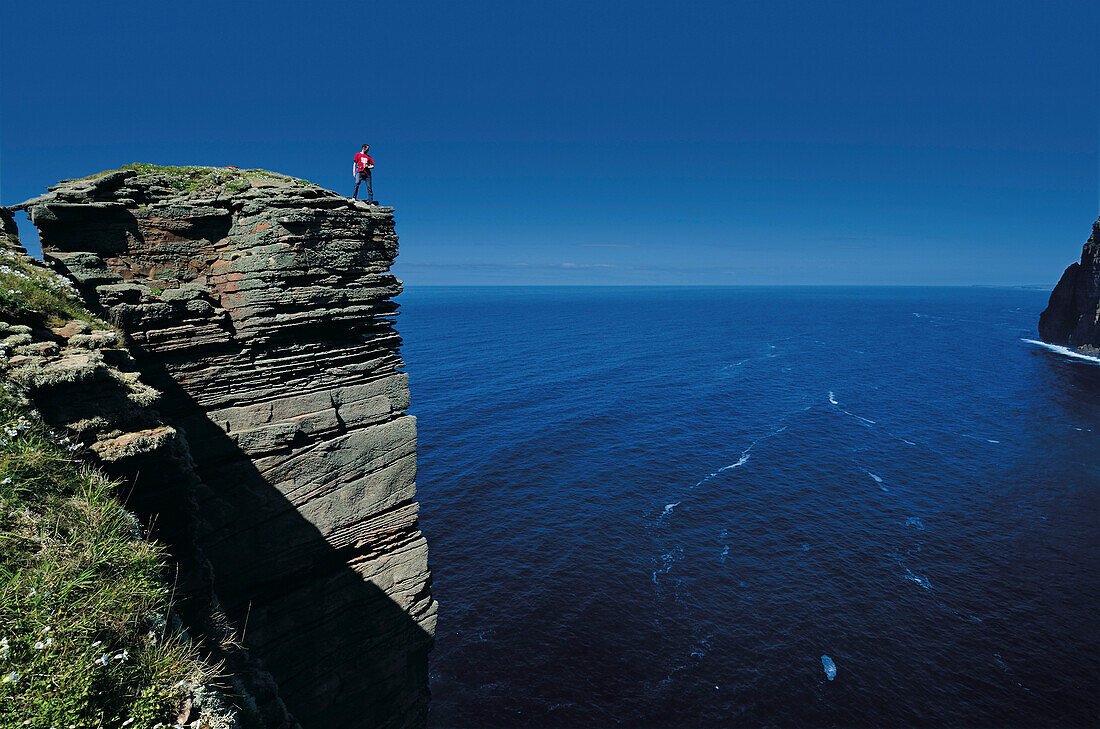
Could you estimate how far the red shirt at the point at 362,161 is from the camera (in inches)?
800

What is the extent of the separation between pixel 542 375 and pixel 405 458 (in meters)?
95.2

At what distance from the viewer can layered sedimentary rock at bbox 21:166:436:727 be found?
50.1 feet

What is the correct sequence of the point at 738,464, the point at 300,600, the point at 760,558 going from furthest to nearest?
the point at 738,464
the point at 760,558
the point at 300,600

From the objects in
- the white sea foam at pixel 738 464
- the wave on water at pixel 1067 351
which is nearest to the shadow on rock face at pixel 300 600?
the white sea foam at pixel 738 464

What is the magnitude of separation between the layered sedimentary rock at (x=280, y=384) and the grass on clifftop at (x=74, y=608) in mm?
7581

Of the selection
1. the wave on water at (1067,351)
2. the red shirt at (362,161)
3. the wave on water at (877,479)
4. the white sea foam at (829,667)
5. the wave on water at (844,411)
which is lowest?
the white sea foam at (829,667)

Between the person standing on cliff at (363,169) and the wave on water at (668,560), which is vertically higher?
the person standing on cliff at (363,169)

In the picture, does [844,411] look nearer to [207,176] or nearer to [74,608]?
[207,176]

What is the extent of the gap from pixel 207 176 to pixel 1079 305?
222365 millimetres

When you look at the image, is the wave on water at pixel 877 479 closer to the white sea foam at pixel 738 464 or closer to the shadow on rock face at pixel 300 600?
the white sea foam at pixel 738 464

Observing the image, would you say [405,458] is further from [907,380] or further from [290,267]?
[907,380]

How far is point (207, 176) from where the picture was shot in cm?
1703

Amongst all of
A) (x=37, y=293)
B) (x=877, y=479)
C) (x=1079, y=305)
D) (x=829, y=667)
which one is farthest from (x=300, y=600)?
(x=1079, y=305)

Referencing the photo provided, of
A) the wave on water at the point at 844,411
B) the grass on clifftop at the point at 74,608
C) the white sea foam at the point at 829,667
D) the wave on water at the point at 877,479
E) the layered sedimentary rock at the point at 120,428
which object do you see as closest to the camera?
the grass on clifftop at the point at 74,608
